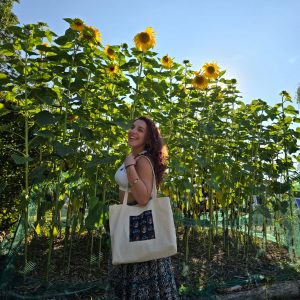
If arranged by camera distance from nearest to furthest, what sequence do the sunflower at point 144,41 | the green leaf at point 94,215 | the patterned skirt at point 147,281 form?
the patterned skirt at point 147,281, the green leaf at point 94,215, the sunflower at point 144,41

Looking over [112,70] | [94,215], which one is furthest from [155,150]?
[112,70]

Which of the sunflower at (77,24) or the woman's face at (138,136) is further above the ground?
the sunflower at (77,24)

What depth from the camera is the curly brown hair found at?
7.49 feet

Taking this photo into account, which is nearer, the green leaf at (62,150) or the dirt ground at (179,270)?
the green leaf at (62,150)

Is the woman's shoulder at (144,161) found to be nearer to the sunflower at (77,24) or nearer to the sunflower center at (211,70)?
the sunflower at (77,24)

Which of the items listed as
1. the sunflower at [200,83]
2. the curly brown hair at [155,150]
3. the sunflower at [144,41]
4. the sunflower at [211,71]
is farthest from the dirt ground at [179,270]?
the sunflower at [144,41]

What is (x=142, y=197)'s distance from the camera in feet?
6.64

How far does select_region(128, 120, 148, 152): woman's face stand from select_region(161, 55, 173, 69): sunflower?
2094mm

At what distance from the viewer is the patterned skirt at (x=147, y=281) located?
2127 millimetres

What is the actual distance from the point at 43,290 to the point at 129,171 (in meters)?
1.67

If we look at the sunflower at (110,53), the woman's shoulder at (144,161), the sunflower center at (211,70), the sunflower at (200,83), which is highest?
the sunflower center at (211,70)

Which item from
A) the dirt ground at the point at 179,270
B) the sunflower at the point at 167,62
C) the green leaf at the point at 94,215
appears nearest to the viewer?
the green leaf at the point at 94,215

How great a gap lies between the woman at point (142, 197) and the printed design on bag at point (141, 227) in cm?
8

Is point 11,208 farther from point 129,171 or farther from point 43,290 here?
point 129,171
